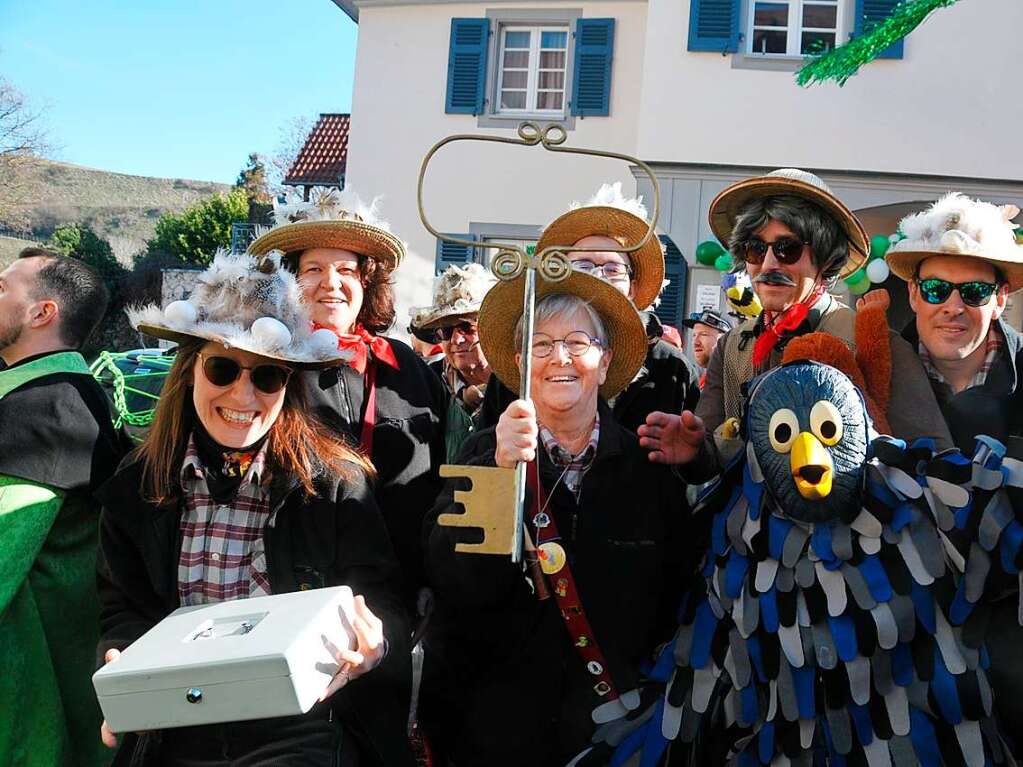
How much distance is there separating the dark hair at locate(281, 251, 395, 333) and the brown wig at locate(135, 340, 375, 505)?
27.5 inches

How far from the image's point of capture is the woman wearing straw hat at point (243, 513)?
2262 mm

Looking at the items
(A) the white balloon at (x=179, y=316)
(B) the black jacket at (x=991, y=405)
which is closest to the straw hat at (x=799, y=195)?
(B) the black jacket at (x=991, y=405)

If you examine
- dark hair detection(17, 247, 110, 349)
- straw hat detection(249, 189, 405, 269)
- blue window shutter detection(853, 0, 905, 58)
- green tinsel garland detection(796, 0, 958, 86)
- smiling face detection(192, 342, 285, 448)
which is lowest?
smiling face detection(192, 342, 285, 448)

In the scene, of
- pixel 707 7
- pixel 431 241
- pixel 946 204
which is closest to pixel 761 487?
pixel 946 204

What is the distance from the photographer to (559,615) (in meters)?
2.34

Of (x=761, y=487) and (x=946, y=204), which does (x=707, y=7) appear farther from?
(x=761, y=487)

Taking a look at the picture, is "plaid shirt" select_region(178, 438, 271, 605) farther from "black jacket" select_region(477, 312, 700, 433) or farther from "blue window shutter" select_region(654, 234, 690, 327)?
"blue window shutter" select_region(654, 234, 690, 327)

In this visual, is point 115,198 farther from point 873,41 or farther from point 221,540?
point 221,540

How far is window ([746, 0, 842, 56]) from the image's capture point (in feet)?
31.6

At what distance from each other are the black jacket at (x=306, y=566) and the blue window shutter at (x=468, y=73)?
9.45 m

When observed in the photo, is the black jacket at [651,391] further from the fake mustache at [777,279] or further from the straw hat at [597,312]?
the fake mustache at [777,279]

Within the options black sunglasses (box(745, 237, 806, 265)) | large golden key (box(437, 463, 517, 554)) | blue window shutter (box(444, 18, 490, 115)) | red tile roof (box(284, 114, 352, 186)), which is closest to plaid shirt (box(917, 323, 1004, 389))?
black sunglasses (box(745, 237, 806, 265))

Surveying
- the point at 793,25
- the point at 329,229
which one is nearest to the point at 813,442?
the point at 329,229

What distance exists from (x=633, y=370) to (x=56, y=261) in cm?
191
